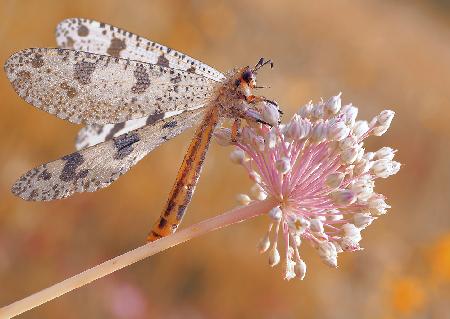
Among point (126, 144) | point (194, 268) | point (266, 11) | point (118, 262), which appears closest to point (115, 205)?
point (194, 268)

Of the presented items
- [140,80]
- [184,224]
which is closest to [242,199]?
[140,80]

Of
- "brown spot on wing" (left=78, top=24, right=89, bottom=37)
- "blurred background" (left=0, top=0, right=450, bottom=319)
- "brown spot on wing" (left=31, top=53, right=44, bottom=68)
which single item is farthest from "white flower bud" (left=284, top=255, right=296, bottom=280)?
"blurred background" (left=0, top=0, right=450, bottom=319)

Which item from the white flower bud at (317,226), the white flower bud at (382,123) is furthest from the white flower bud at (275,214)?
the white flower bud at (382,123)

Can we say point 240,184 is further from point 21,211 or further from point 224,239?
point 21,211

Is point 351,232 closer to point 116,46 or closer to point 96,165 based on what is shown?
point 96,165

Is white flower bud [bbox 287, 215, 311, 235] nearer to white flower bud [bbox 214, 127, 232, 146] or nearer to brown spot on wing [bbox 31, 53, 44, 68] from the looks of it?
white flower bud [bbox 214, 127, 232, 146]

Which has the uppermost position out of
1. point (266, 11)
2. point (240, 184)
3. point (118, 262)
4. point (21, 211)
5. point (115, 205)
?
point (266, 11)
